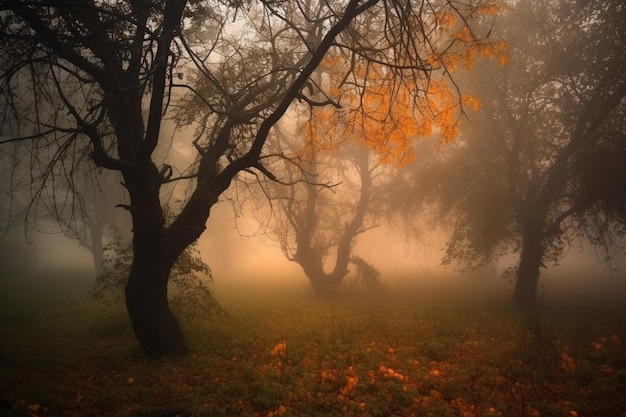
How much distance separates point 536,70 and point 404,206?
25.9 ft

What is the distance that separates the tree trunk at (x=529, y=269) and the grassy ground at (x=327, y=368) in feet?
8.76

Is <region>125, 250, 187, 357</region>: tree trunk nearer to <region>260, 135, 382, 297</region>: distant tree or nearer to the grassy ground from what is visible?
the grassy ground

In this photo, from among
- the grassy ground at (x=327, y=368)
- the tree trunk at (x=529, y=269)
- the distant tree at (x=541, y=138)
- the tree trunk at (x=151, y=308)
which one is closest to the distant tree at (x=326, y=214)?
the distant tree at (x=541, y=138)

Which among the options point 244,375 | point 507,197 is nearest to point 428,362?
point 244,375

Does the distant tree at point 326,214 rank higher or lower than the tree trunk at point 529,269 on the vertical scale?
higher

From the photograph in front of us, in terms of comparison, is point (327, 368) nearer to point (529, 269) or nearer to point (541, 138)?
point (529, 269)

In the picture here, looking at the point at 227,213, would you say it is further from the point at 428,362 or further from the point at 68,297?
the point at 428,362

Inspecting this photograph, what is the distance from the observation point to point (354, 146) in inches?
693

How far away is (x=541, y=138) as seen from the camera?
44.8 feet

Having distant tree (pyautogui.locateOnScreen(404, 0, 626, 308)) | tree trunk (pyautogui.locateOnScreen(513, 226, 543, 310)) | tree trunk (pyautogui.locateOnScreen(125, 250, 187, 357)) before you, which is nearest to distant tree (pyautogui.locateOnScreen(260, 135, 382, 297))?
distant tree (pyautogui.locateOnScreen(404, 0, 626, 308))

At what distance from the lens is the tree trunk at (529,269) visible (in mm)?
13734

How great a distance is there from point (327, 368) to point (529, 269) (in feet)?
36.9

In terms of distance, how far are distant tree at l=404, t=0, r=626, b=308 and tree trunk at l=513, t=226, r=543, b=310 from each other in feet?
0.12

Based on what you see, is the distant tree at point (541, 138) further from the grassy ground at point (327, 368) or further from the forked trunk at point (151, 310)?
the forked trunk at point (151, 310)
